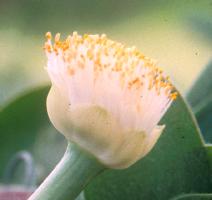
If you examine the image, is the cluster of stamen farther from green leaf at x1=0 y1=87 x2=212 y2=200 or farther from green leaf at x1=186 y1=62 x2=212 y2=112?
green leaf at x1=186 y1=62 x2=212 y2=112

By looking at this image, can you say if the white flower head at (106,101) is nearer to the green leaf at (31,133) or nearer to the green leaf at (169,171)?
the green leaf at (169,171)

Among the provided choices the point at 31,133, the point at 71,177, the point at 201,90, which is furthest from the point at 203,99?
the point at 31,133

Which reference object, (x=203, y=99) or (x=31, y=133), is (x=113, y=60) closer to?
(x=203, y=99)

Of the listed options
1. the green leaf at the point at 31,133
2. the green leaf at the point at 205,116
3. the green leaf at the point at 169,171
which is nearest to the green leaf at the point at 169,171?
the green leaf at the point at 169,171

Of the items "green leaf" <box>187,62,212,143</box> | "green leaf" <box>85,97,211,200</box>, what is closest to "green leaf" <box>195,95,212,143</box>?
"green leaf" <box>187,62,212,143</box>

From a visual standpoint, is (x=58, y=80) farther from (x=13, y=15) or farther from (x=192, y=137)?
(x=13, y=15)

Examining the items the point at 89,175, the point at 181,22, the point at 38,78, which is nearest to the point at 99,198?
the point at 89,175

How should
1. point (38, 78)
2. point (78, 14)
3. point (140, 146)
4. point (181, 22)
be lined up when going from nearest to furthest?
1. point (140, 146)
2. point (181, 22)
3. point (78, 14)
4. point (38, 78)
